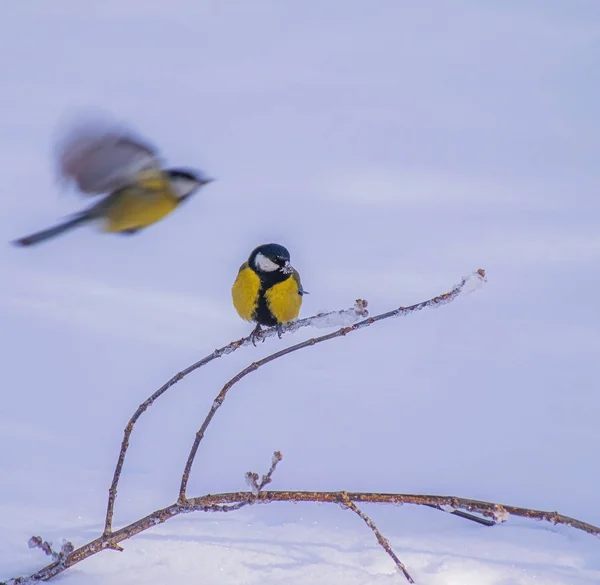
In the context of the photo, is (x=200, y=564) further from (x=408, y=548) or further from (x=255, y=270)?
(x=255, y=270)

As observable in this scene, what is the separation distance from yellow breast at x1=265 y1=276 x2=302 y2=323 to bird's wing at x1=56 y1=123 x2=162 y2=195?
71 cm

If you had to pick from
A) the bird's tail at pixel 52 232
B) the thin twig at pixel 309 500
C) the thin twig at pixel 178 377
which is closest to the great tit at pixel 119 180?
the bird's tail at pixel 52 232

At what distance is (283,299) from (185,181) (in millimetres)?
531

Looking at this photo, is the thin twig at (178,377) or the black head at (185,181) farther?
the black head at (185,181)

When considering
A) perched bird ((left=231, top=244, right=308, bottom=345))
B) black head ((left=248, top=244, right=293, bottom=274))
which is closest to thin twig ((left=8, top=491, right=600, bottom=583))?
perched bird ((left=231, top=244, right=308, bottom=345))

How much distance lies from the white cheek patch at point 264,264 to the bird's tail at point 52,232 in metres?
0.63

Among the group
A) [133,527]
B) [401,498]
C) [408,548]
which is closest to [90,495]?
[133,527]

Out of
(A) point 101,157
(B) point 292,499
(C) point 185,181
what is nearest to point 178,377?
(B) point 292,499

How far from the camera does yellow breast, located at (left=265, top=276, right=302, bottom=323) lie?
259cm

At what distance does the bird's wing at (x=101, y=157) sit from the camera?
1.84m

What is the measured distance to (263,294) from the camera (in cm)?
261

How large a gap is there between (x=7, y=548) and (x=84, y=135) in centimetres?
103

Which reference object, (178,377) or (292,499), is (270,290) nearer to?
(178,377)

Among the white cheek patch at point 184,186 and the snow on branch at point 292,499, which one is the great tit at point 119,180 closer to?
the white cheek patch at point 184,186
